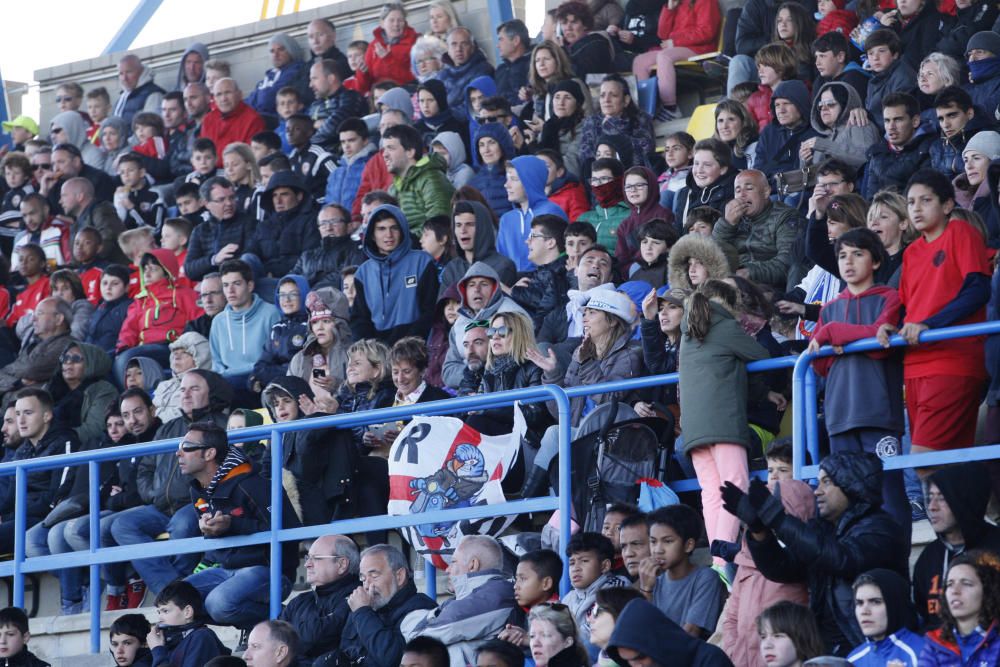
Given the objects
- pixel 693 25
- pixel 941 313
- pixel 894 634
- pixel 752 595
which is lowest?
pixel 894 634

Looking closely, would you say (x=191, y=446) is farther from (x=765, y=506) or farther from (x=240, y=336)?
(x=765, y=506)

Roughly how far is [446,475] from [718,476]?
1.60 m

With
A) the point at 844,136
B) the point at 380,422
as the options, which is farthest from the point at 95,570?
the point at 844,136

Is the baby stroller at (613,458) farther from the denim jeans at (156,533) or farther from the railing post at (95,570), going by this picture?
the railing post at (95,570)

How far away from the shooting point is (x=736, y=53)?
559 inches

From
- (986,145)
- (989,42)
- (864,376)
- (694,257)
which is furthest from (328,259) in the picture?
(864,376)

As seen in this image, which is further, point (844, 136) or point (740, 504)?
point (844, 136)

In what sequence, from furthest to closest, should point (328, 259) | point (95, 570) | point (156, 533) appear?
point (328, 259)
point (156, 533)
point (95, 570)

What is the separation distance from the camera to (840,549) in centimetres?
727

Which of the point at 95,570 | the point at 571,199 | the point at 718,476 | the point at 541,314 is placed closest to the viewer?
the point at 718,476

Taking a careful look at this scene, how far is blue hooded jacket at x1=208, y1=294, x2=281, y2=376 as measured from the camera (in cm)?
1294

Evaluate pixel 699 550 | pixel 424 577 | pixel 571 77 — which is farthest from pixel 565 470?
pixel 571 77

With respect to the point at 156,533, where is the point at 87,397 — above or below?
above

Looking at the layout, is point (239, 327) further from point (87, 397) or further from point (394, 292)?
point (394, 292)
